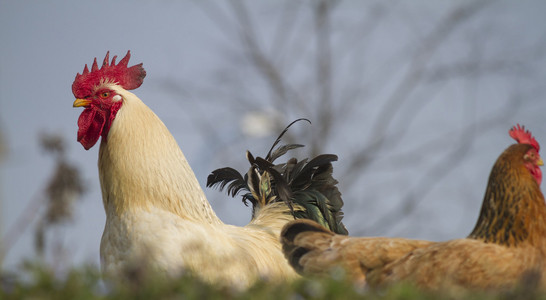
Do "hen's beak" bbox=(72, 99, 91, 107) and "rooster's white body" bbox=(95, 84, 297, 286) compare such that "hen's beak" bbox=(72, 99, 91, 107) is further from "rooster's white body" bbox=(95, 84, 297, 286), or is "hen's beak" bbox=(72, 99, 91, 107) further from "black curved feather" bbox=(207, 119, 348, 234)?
"black curved feather" bbox=(207, 119, 348, 234)

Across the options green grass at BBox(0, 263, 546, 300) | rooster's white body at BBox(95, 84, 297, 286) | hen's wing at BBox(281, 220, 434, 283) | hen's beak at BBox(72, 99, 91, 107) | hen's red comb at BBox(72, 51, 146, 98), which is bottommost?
green grass at BBox(0, 263, 546, 300)

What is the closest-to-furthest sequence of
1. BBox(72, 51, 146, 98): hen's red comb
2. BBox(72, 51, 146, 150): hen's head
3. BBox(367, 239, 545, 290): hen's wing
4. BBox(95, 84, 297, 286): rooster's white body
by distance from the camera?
BBox(367, 239, 545, 290): hen's wing
BBox(95, 84, 297, 286): rooster's white body
BBox(72, 51, 146, 150): hen's head
BBox(72, 51, 146, 98): hen's red comb

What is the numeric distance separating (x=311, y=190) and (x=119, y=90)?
204 cm

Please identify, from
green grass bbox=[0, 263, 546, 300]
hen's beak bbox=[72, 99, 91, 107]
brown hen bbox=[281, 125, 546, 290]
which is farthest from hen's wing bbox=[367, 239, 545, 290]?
hen's beak bbox=[72, 99, 91, 107]

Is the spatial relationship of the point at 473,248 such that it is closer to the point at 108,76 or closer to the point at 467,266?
the point at 467,266

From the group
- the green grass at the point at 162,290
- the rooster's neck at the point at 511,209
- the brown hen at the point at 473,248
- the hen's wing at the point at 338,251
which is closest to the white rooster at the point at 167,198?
the hen's wing at the point at 338,251

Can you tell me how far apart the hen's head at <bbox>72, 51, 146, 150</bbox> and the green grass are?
2.44m

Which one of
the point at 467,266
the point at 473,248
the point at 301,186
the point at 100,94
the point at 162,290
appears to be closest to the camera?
the point at 162,290

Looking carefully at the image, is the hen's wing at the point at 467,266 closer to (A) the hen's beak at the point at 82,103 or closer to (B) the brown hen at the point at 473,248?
(B) the brown hen at the point at 473,248

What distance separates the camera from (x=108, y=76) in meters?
5.23

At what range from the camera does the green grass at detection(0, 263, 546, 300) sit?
2.31 meters

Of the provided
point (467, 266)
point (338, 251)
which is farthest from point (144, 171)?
point (467, 266)

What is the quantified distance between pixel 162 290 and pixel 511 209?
2.49 m

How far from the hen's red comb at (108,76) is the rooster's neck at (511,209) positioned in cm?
323
